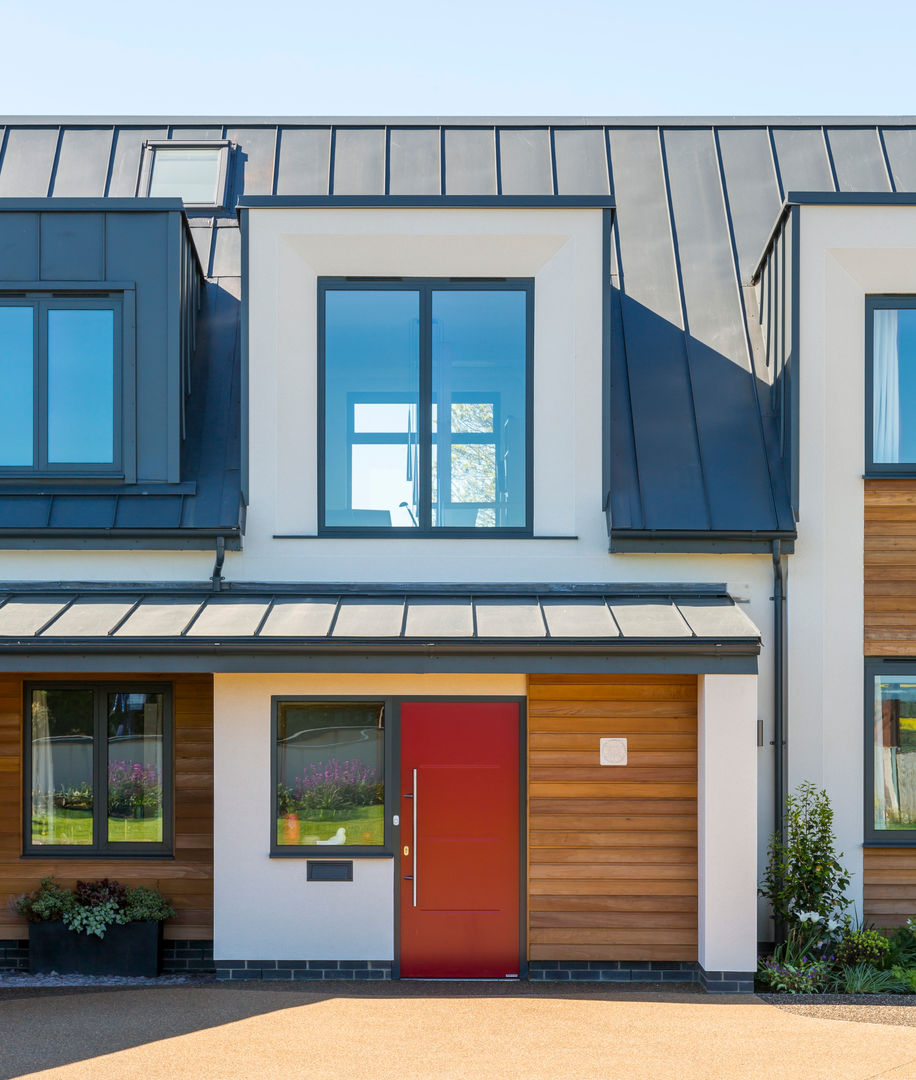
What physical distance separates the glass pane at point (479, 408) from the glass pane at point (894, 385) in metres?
3.21

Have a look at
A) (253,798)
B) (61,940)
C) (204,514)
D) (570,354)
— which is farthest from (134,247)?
(61,940)

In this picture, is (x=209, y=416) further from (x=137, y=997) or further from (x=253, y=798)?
(x=137, y=997)

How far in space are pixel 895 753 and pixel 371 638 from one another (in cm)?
478

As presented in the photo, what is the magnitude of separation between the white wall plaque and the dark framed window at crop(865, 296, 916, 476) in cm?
333

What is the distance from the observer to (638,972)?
8.20 m

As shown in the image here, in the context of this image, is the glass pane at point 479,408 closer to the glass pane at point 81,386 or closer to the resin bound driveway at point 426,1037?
the glass pane at point 81,386

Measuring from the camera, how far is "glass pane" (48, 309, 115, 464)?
896cm

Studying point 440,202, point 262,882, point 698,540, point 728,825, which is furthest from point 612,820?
point 440,202

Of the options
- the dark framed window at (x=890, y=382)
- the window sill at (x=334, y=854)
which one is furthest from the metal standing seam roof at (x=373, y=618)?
the dark framed window at (x=890, y=382)

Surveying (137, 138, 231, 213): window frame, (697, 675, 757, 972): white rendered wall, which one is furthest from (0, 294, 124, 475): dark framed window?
(697, 675, 757, 972): white rendered wall

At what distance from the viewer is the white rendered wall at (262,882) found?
8234mm

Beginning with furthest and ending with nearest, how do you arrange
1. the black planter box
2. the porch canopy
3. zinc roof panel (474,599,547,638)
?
the black planter box
zinc roof panel (474,599,547,638)
the porch canopy

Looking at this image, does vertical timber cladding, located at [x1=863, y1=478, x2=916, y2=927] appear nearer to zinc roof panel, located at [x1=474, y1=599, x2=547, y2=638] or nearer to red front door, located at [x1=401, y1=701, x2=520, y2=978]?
zinc roof panel, located at [x1=474, y1=599, x2=547, y2=638]

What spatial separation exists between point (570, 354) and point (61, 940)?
6.77 m
